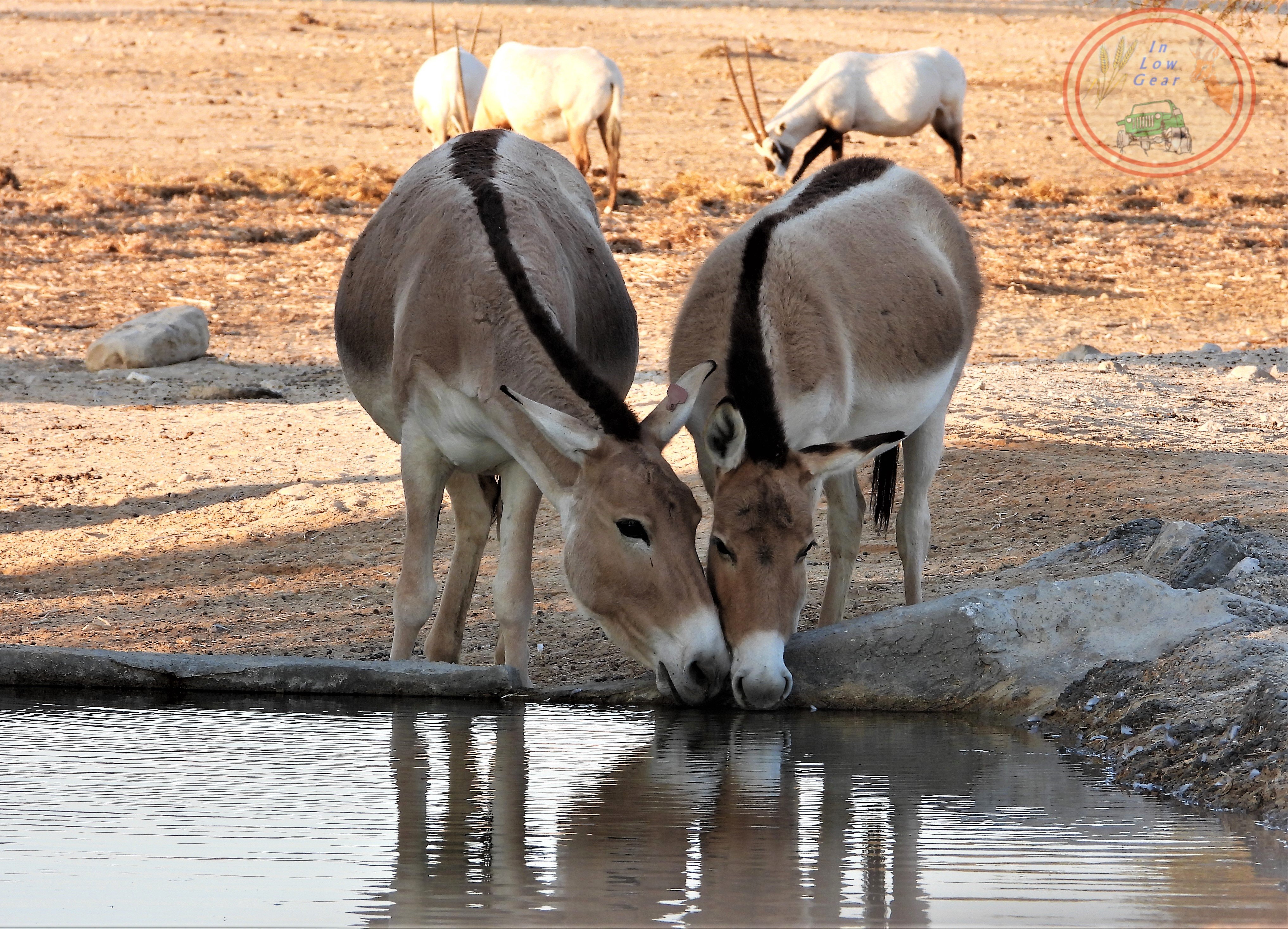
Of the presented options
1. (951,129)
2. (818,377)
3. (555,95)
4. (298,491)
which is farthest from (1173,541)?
(951,129)

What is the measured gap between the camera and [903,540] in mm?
6023

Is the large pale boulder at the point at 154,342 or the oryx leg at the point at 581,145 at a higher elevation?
the oryx leg at the point at 581,145

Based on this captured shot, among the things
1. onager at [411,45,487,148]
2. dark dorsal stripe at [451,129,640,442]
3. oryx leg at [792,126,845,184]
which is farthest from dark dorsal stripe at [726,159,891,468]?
oryx leg at [792,126,845,184]

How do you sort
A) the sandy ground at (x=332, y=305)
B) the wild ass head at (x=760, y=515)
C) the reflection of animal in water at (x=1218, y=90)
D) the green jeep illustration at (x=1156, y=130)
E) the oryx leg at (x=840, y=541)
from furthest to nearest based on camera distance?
the reflection of animal in water at (x=1218, y=90), the green jeep illustration at (x=1156, y=130), the sandy ground at (x=332, y=305), the oryx leg at (x=840, y=541), the wild ass head at (x=760, y=515)

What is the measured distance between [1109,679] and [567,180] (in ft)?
9.44

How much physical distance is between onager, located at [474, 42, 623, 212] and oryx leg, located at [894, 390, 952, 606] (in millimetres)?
11588

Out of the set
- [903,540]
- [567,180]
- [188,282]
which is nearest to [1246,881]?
[903,540]

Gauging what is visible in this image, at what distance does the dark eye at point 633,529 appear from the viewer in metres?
4.09

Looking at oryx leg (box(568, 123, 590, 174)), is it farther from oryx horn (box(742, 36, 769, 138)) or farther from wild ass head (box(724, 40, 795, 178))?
oryx horn (box(742, 36, 769, 138))

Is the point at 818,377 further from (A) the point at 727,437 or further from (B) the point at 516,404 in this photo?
(B) the point at 516,404

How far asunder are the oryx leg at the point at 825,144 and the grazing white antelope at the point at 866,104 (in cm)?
1

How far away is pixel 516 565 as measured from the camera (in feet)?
15.9

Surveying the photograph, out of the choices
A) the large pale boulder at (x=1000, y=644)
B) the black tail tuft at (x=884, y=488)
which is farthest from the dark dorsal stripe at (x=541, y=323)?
the black tail tuft at (x=884, y=488)

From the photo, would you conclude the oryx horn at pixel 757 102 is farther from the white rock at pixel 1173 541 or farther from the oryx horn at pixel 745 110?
the white rock at pixel 1173 541
